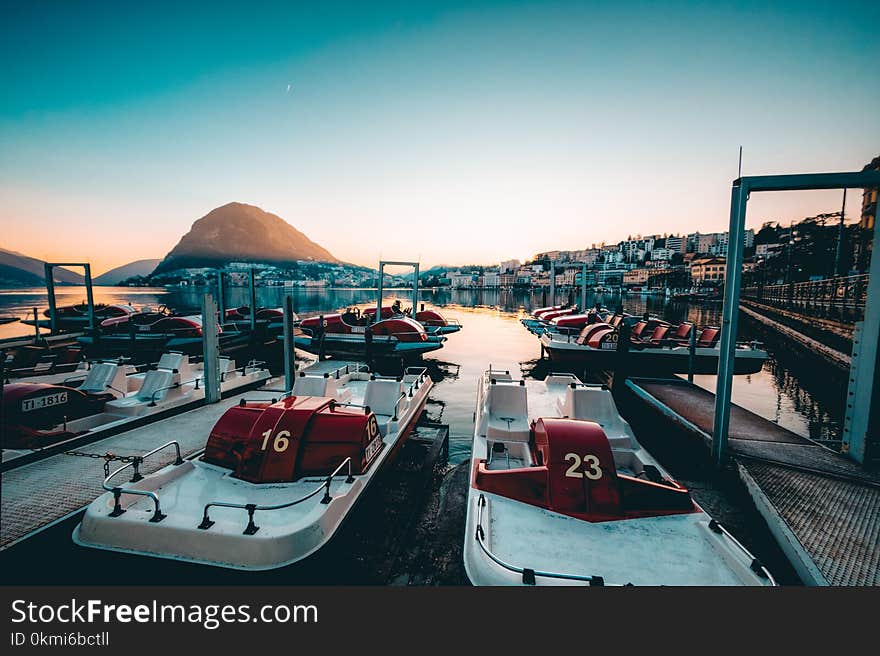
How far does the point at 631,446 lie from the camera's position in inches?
341

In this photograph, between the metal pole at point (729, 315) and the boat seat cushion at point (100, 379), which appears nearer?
the metal pole at point (729, 315)

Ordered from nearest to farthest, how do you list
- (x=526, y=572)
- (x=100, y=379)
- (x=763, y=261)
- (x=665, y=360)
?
(x=526, y=572)
(x=100, y=379)
(x=665, y=360)
(x=763, y=261)

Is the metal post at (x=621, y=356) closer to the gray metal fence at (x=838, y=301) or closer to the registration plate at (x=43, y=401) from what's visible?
the gray metal fence at (x=838, y=301)

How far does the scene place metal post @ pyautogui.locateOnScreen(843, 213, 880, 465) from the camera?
7.71 m

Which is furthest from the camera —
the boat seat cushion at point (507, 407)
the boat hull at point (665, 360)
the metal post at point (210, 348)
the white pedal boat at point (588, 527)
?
the boat hull at point (665, 360)

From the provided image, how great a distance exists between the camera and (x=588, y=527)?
588 cm

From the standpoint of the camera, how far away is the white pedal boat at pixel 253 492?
525cm

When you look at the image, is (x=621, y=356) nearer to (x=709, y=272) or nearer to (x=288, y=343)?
(x=288, y=343)

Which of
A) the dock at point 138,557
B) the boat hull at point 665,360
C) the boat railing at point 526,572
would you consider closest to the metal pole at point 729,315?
the boat railing at point 526,572

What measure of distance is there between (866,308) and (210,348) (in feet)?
54.5

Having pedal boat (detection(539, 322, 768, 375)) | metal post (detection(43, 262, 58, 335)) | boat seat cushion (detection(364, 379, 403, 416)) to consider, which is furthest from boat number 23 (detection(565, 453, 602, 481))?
metal post (detection(43, 262, 58, 335))

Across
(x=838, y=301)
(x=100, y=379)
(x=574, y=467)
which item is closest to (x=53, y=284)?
(x=100, y=379)

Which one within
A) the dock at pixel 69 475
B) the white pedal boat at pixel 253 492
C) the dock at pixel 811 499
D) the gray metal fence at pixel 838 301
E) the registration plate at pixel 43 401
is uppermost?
the gray metal fence at pixel 838 301

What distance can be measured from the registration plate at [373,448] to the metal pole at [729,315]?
744 centimetres
